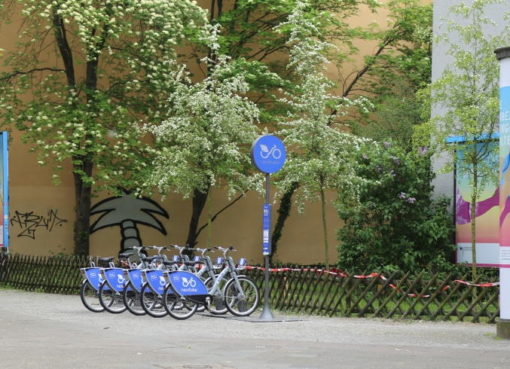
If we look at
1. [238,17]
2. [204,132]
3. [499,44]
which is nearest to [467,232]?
[499,44]

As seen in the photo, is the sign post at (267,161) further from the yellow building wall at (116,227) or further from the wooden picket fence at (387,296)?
the yellow building wall at (116,227)

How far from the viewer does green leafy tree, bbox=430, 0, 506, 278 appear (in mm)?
19344

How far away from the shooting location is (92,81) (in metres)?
29.2

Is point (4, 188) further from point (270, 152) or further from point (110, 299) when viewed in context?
point (270, 152)

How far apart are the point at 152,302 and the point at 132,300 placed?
2.07ft

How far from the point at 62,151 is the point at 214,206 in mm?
9129

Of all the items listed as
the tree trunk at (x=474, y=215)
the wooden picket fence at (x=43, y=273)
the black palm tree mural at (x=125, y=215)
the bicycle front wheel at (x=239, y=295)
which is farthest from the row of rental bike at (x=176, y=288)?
the black palm tree mural at (x=125, y=215)

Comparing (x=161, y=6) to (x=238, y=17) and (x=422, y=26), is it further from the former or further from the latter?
(x=422, y=26)

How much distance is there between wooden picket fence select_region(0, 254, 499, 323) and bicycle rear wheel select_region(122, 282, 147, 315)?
3.02 metres

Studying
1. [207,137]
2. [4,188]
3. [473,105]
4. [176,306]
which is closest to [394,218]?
[473,105]

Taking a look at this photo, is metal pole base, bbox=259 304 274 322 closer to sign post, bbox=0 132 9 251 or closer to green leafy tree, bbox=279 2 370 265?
green leafy tree, bbox=279 2 370 265

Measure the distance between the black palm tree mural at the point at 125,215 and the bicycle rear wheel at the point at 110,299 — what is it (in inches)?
555

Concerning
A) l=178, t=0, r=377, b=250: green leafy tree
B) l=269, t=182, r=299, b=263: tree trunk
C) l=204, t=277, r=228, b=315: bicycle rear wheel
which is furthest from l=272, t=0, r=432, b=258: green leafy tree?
l=204, t=277, r=228, b=315: bicycle rear wheel

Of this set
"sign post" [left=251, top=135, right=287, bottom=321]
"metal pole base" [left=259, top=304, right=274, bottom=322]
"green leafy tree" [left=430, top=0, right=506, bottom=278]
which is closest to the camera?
"metal pole base" [left=259, top=304, right=274, bottom=322]
